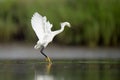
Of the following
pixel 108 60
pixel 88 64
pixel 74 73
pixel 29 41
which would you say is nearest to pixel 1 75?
pixel 74 73

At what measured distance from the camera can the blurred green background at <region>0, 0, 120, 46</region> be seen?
25391 millimetres

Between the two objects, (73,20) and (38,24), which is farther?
(73,20)

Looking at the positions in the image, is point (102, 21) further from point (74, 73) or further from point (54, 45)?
point (74, 73)

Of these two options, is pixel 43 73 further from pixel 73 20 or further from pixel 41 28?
pixel 73 20

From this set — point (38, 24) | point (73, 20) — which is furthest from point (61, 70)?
point (73, 20)

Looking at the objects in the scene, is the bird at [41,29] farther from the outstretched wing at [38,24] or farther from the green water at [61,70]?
the green water at [61,70]

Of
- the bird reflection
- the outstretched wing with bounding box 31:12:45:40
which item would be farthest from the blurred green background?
the bird reflection

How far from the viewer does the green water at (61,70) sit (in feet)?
57.4

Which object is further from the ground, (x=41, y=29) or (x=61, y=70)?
(x=41, y=29)

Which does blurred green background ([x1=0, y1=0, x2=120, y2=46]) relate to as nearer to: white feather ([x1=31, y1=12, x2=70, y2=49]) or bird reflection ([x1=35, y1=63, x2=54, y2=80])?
white feather ([x1=31, y1=12, x2=70, y2=49])

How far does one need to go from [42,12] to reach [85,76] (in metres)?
8.63

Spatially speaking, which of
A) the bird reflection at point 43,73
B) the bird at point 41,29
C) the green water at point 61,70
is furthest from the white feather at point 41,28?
the bird reflection at point 43,73

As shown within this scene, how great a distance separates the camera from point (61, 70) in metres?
18.7

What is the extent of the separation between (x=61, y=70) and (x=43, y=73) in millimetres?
648
